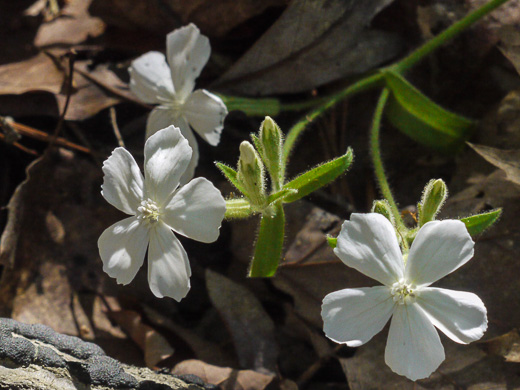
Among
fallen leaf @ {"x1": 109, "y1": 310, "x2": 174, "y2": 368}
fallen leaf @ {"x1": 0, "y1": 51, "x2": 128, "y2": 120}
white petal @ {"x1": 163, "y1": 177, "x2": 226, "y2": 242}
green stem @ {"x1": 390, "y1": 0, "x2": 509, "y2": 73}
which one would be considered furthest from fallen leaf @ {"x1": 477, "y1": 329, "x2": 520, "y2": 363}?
fallen leaf @ {"x1": 0, "y1": 51, "x2": 128, "y2": 120}

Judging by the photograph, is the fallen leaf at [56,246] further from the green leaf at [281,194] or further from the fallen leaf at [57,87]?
the green leaf at [281,194]

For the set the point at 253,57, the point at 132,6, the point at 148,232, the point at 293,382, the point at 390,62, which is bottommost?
the point at 293,382

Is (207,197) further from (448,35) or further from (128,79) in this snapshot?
(448,35)

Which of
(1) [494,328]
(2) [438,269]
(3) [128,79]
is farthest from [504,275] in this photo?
(3) [128,79]

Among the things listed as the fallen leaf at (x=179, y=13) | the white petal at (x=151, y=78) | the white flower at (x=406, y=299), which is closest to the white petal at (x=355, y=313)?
the white flower at (x=406, y=299)

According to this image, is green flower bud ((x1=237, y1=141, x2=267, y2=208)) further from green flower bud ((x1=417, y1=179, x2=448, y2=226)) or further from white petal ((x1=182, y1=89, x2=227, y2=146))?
green flower bud ((x1=417, y1=179, x2=448, y2=226))

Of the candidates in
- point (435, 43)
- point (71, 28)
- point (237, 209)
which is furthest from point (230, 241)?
point (71, 28)

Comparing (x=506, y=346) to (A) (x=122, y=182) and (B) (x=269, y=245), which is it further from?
(A) (x=122, y=182)
